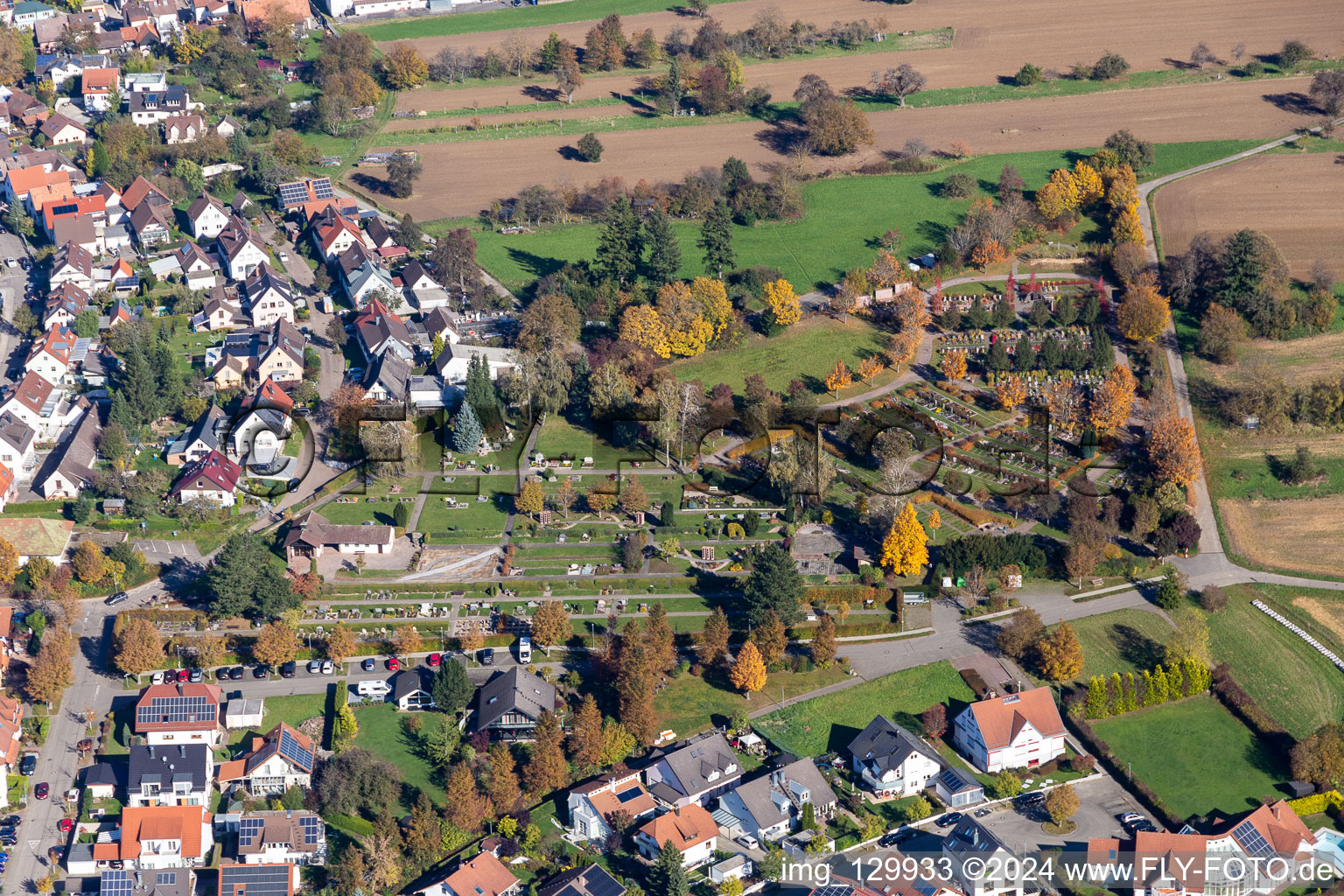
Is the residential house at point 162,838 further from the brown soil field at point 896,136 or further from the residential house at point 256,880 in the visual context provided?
the brown soil field at point 896,136

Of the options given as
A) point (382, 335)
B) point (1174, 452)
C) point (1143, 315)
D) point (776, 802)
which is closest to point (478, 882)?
point (776, 802)

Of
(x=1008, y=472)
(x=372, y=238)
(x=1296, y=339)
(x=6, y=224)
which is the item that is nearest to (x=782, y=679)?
(x=1008, y=472)

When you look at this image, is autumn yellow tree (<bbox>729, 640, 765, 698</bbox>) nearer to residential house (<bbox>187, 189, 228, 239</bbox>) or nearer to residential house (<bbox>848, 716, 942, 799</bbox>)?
residential house (<bbox>848, 716, 942, 799</bbox>)

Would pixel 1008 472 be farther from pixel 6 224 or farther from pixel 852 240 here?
pixel 6 224

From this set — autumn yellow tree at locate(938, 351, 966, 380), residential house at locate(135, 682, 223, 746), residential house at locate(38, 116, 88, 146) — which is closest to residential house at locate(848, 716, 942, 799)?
residential house at locate(135, 682, 223, 746)

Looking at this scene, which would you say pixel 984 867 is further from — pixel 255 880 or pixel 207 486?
pixel 207 486

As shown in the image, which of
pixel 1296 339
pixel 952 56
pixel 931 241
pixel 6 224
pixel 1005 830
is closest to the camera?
pixel 1005 830
